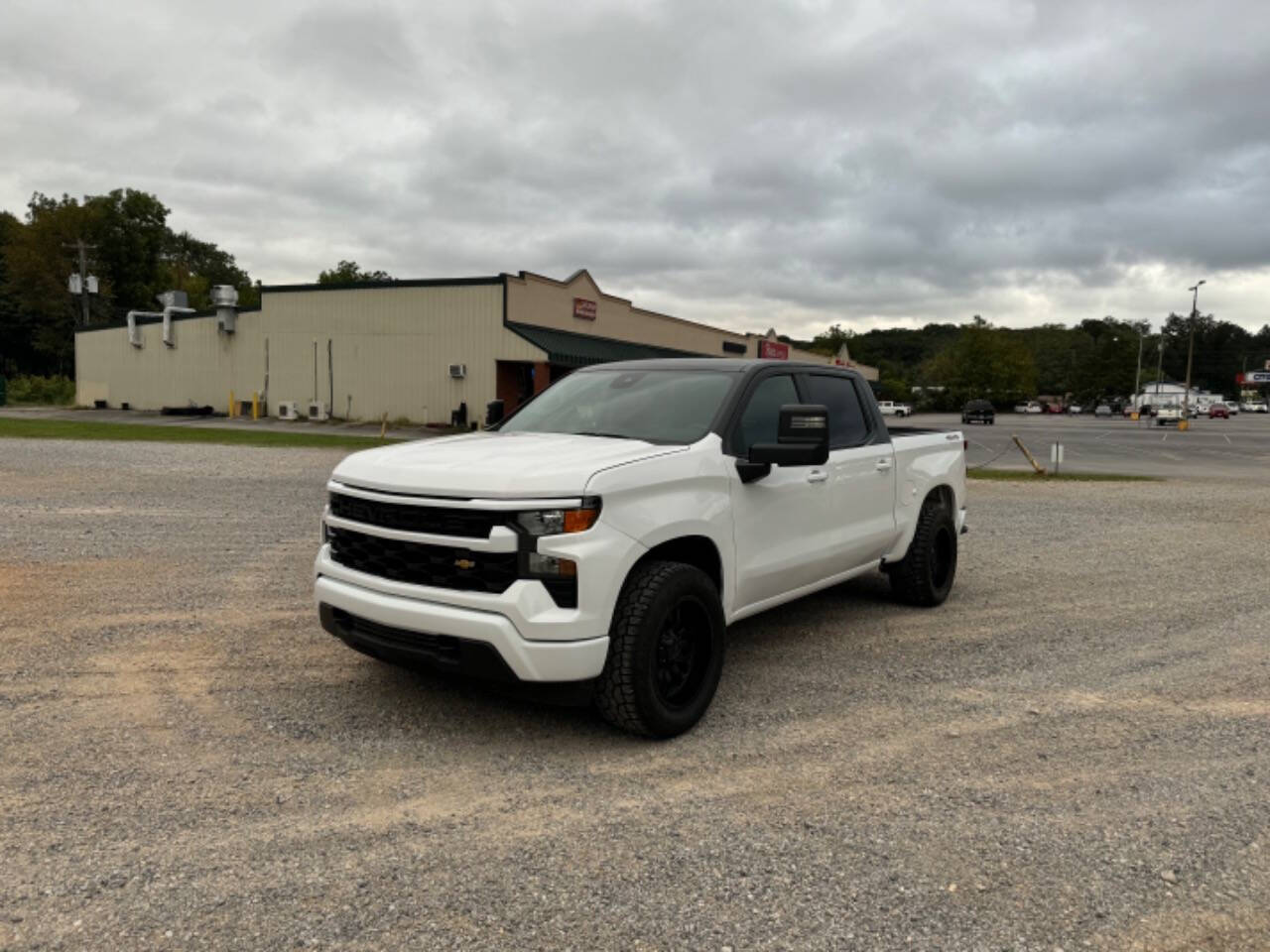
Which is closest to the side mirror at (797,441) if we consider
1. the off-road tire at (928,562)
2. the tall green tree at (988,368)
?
the off-road tire at (928,562)

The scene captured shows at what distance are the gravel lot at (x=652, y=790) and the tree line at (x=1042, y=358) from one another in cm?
8156

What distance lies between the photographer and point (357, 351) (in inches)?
1282

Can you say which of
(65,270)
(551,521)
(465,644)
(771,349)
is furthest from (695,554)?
(65,270)

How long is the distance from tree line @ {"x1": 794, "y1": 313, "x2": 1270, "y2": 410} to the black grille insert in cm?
8319

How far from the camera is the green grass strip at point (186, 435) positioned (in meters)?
22.2

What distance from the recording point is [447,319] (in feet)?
100

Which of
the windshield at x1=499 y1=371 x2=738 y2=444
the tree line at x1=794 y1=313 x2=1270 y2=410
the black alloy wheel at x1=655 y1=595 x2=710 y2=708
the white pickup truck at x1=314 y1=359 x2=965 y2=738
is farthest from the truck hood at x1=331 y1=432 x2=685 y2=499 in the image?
the tree line at x1=794 y1=313 x2=1270 y2=410

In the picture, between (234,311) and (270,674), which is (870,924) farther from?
(234,311)

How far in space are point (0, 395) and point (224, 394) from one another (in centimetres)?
2426

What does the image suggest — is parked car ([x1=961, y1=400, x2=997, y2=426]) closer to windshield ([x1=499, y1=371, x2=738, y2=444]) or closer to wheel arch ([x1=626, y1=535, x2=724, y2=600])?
windshield ([x1=499, y1=371, x2=738, y2=444])

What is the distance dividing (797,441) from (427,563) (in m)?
1.80

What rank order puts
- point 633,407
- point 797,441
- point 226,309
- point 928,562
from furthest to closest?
point 226,309, point 928,562, point 633,407, point 797,441

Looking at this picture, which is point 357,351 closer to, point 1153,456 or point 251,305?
point 251,305

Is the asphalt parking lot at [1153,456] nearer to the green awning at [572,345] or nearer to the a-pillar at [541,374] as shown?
the green awning at [572,345]
